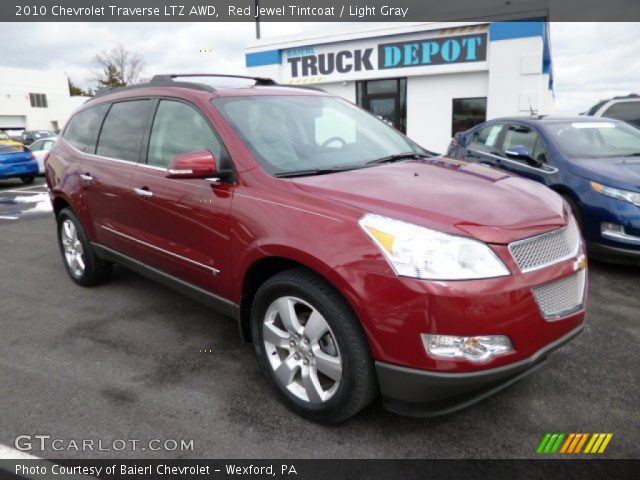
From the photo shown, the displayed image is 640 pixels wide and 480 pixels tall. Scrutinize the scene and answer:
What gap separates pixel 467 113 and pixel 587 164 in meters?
9.64

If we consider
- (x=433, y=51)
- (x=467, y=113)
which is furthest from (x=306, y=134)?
(x=433, y=51)

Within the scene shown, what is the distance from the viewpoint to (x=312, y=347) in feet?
7.98

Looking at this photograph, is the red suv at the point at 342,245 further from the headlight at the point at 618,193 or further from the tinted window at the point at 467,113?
the tinted window at the point at 467,113

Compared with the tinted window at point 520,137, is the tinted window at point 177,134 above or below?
above

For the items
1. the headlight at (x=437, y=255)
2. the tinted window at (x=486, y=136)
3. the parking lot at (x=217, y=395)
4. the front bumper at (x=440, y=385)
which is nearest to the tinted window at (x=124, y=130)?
the parking lot at (x=217, y=395)

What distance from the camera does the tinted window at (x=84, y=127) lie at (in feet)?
14.3

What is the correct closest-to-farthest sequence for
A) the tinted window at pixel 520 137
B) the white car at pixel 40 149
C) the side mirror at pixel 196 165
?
the side mirror at pixel 196 165, the tinted window at pixel 520 137, the white car at pixel 40 149

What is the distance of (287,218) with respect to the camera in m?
2.46

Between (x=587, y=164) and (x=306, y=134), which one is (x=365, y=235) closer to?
(x=306, y=134)

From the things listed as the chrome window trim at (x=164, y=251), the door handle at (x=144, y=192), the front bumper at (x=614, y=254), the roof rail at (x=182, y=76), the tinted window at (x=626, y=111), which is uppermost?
the roof rail at (x=182, y=76)

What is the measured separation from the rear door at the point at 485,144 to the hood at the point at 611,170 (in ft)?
4.21

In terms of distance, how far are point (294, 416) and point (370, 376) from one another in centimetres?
63

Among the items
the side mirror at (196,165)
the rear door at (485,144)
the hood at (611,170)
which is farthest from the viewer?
the rear door at (485,144)

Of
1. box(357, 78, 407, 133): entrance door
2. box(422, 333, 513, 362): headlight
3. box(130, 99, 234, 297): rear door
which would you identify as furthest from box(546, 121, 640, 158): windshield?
box(357, 78, 407, 133): entrance door
